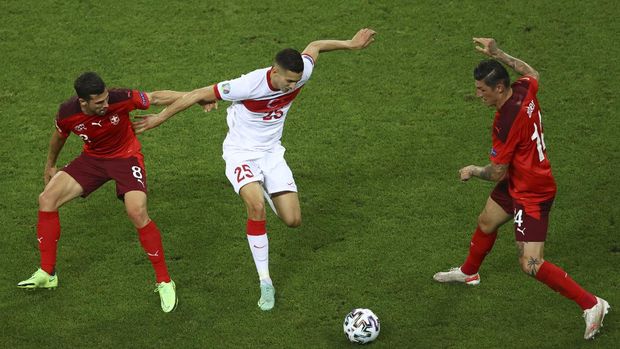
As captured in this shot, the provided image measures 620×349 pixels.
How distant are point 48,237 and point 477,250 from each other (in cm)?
390

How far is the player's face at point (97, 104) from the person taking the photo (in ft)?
29.7

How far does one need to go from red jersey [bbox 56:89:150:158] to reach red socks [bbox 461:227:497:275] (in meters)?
3.24

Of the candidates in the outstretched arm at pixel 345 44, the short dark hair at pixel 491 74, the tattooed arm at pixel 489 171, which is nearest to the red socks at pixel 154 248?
the outstretched arm at pixel 345 44

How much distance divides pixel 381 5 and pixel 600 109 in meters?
3.46

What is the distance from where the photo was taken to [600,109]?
1224 cm

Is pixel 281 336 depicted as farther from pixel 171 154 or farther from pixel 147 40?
pixel 147 40

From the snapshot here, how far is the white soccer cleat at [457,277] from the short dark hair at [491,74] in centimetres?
201

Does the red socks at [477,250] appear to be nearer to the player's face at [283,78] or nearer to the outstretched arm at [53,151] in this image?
the player's face at [283,78]

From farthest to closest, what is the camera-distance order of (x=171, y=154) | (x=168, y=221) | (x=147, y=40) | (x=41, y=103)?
1. (x=147, y=40)
2. (x=41, y=103)
3. (x=171, y=154)
4. (x=168, y=221)

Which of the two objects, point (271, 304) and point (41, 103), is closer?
point (271, 304)

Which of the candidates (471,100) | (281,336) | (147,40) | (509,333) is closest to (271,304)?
(281,336)

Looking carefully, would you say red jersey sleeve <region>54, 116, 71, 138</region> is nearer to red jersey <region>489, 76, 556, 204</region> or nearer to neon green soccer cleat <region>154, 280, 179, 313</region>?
neon green soccer cleat <region>154, 280, 179, 313</region>

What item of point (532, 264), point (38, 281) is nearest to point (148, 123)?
point (38, 281)

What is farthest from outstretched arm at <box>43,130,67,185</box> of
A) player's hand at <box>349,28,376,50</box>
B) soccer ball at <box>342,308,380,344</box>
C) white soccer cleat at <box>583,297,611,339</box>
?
white soccer cleat at <box>583,297,611,339</box>
